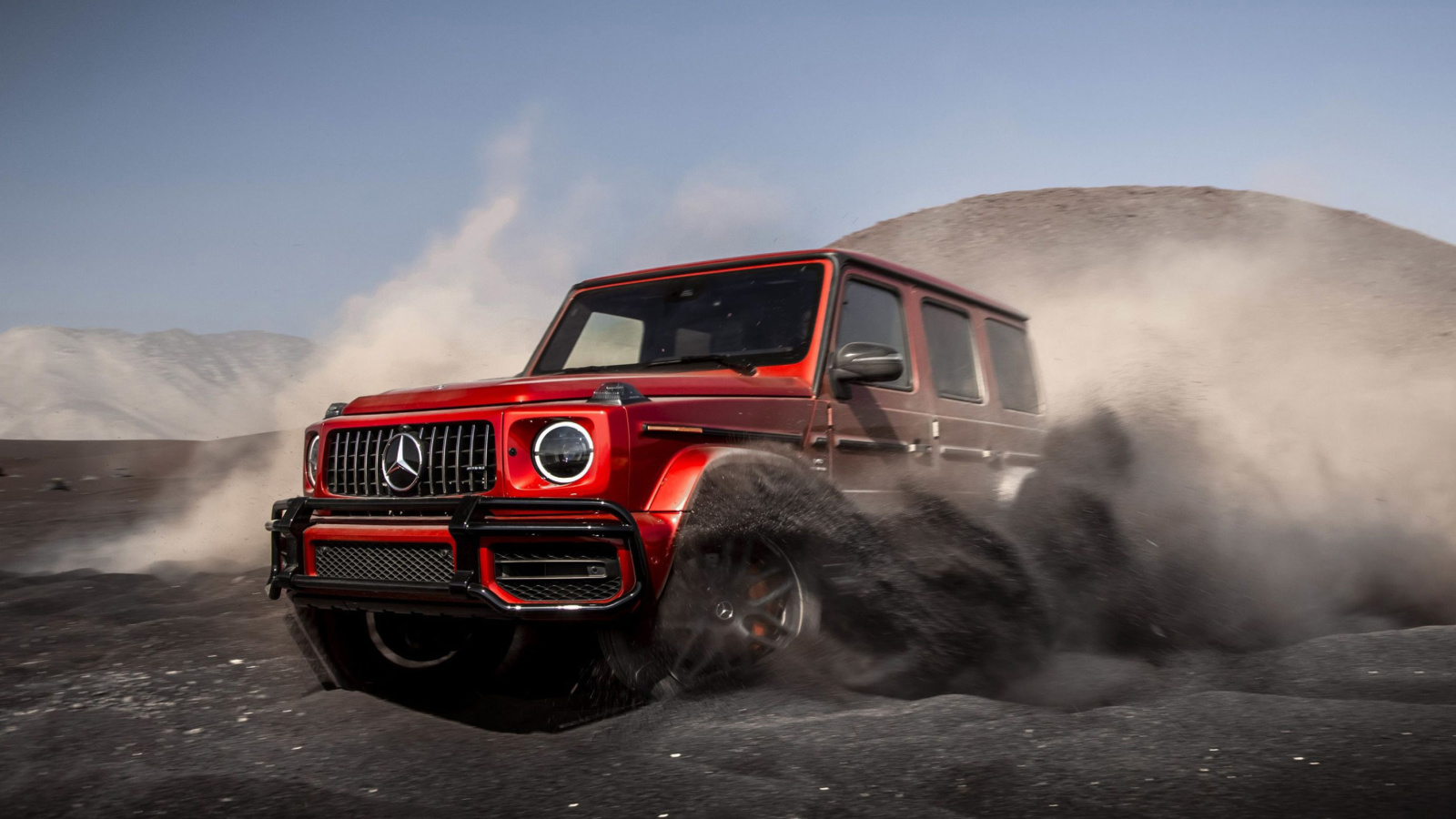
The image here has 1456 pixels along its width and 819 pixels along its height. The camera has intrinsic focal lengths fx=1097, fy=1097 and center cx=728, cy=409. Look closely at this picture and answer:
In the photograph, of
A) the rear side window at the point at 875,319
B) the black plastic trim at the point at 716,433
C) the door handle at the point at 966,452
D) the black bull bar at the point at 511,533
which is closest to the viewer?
the black bull bar at the point at 511,533

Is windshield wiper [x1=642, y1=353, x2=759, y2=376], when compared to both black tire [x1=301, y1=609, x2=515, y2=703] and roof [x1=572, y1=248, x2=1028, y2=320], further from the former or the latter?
black tire [x1=301, y1=609, x2=515, y2=703]

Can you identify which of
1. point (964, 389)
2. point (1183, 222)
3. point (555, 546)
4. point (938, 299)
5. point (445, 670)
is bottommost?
point (445, 670)

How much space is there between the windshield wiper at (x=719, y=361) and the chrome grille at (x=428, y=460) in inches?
45.3

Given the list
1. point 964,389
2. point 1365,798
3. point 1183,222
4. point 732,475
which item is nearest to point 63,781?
point 732,475

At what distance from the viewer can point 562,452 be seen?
354cm

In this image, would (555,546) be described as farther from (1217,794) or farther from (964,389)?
(964,389)

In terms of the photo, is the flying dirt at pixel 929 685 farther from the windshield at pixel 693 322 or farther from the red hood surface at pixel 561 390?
the windshield at pixel 693 322

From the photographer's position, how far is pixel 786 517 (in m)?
3.99

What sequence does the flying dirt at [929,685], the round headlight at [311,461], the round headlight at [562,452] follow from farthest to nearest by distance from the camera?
the round headlight at [311,461] → the round headlight at [562,452] → the flying dirt at [929,685]

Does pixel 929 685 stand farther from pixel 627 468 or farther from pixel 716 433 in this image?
pixel 627 468

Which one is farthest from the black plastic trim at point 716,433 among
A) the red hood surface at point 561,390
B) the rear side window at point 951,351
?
the rear side window at point 951,351

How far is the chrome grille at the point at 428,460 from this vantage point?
3.66 meters

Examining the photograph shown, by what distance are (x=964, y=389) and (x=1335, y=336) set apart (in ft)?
76.0

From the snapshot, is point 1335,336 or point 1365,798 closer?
point 1365,798
